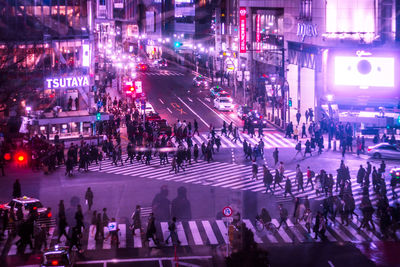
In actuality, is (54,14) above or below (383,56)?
above

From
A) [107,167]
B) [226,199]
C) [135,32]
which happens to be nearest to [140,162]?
[107,167]

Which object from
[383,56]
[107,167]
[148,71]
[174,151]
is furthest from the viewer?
[148,71]

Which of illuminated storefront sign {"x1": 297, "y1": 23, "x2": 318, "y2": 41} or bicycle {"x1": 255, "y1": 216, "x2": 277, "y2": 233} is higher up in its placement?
illuminated storefront sign {"x1": 297, "y1": 23, "x2": 318, "y2": 41}

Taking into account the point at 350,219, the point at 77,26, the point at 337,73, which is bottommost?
the point at 350,219

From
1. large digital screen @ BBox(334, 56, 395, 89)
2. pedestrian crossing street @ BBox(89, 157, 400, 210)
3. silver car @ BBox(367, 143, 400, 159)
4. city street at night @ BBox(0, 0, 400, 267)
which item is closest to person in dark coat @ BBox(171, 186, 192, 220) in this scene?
city street at night @ BBox(0, 0, 400, 267)

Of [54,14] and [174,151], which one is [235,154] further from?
[54,14]

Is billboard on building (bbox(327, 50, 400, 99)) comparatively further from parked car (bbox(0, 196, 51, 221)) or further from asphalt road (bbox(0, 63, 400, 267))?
Answer: parked car (bbox(0, 196, 51, 221))
